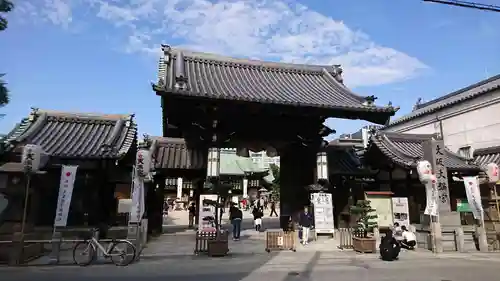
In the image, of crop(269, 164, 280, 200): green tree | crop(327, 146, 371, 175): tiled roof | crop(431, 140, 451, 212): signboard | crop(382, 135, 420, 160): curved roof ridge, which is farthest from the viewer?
crop(269, 164, 280, 200): green tree

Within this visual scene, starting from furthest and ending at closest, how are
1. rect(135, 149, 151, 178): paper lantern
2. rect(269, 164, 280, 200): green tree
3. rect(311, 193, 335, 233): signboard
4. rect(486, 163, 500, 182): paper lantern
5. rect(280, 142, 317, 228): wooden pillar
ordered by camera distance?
rect(269, 164, 280, 200): green tree
rect(280, 142, 317, 228): wooden pillar
rect(311, 193, 335, 233): signboard
rect(486, 163, 500, 182): paper lantern
rect(135, 149, 151, 178): paper lantern

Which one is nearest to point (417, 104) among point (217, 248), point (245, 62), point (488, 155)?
point (488, 155)

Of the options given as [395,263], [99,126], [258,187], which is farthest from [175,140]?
[258,187]

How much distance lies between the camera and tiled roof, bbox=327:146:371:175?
20125mm

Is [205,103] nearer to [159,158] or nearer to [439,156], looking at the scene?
[159,158]

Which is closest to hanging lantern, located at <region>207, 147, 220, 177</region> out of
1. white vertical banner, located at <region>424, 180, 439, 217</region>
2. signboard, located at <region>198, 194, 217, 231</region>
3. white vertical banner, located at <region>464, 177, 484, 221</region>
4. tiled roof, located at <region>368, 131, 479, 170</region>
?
signboard, located at <region>198, 194, 217, 231</region>

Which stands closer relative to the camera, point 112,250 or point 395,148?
point 112,250

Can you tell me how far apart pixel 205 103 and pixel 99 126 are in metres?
6.60

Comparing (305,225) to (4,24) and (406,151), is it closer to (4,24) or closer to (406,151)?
(406,151)

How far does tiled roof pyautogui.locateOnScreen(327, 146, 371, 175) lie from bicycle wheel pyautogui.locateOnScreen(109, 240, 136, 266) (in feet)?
39.4

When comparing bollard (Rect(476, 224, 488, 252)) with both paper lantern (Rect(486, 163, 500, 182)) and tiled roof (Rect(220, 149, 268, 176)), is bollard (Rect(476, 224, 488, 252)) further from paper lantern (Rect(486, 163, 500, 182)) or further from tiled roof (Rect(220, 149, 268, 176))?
tiled roof (Rect(220, 149, 268, 176))

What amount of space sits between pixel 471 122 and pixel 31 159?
30.4 metres

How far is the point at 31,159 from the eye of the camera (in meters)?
12.2

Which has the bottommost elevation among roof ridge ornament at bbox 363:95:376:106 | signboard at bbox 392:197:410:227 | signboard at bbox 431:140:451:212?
signboard at bbox 392:197:410:227
